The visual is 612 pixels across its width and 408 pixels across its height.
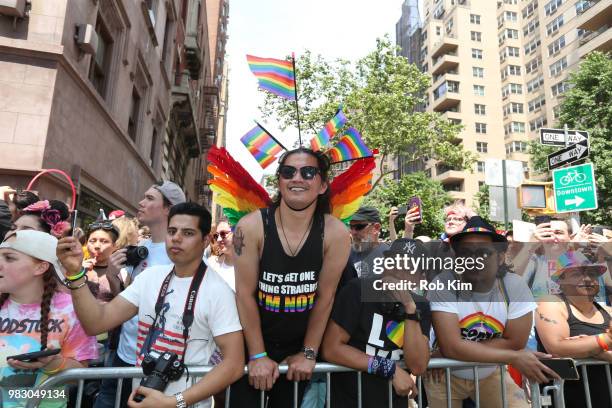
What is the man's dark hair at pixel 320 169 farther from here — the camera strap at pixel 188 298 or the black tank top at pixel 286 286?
the camera strap at pixel 188 298

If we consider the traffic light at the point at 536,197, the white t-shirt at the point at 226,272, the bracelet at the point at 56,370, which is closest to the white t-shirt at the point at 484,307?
the bracelet at the point at 56,370

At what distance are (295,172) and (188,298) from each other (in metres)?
1.06

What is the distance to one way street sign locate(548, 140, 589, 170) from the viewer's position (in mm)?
7508

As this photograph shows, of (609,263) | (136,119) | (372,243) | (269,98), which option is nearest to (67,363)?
(372,243)

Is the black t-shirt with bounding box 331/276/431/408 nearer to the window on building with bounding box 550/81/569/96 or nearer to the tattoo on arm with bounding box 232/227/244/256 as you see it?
the tattoo on arm with bounding box 232/227/244/256

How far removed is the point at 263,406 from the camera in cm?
257

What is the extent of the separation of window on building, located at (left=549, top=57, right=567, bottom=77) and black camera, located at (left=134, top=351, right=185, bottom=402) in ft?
157

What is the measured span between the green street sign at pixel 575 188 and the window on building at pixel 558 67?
39983 mm

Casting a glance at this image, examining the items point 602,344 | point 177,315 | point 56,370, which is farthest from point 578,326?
point 56,370

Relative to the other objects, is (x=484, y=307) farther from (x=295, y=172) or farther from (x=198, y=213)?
(x=198, y=213)

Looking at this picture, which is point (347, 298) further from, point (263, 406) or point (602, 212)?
point (602, 212)

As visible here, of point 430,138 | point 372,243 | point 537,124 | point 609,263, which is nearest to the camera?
point 609,263

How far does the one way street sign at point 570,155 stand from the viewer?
7508mm

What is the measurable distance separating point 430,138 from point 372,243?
2206cm
